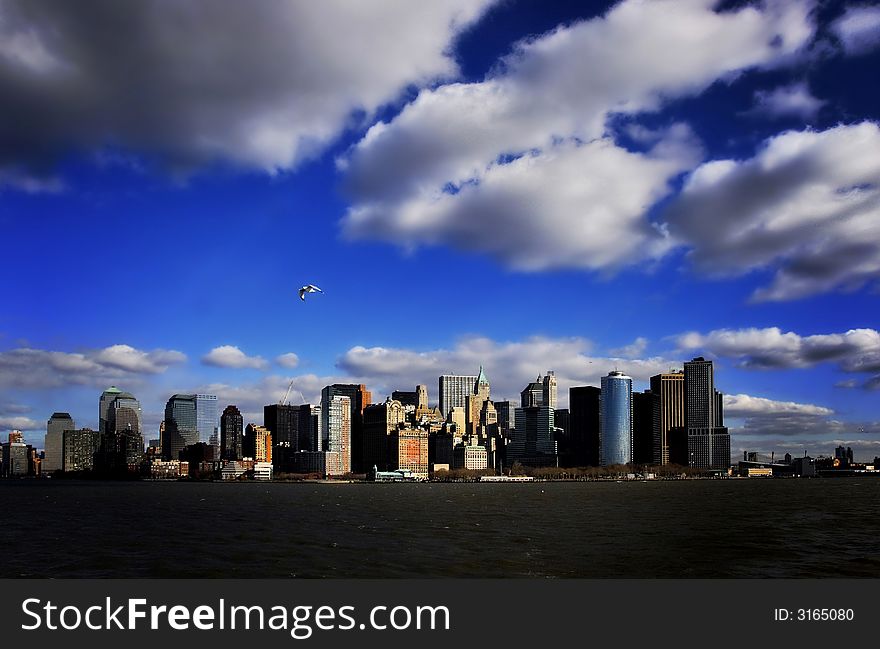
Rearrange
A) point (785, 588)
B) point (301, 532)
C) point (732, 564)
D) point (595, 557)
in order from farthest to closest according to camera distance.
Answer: point (301, 532), point (595, 557), point (732, 564), point (785, 588)

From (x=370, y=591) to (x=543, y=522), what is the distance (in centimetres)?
7073

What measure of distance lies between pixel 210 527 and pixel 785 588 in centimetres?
8048

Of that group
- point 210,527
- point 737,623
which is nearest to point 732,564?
point 737,623

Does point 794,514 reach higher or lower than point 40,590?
lower

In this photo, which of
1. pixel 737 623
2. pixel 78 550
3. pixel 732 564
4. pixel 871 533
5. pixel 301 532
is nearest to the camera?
pixel 737 623

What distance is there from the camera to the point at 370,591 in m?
47.2

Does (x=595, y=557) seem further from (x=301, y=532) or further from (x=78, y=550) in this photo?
(x=78, y=550)

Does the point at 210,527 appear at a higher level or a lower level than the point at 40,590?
lower

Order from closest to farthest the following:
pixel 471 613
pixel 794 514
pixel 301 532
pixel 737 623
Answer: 1. pixel 737 623
2. pixel 471 613
3. pixel 301 532
4. pixel 794 514

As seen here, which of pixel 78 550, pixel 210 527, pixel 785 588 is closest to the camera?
pixel 785 588

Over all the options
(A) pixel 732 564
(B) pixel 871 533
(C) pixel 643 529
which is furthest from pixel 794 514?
(A) pixel 732 564

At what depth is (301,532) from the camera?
3971 inches

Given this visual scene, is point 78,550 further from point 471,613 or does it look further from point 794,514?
point 794,514

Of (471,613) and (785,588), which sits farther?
(785,588)
